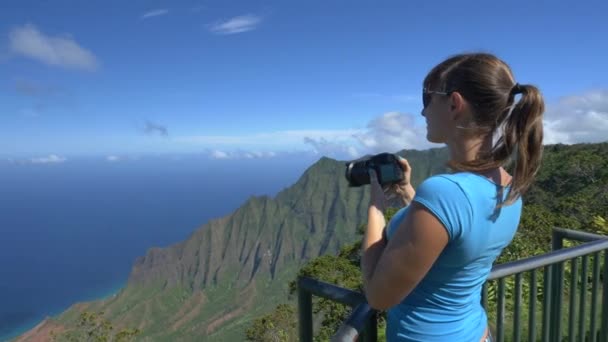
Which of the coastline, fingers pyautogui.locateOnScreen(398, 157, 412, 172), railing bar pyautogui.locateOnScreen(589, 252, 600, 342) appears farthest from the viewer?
the coastline

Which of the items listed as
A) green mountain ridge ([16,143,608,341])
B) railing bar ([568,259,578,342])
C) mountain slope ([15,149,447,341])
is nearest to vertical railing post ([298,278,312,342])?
railing bar ([568,259,578,342])

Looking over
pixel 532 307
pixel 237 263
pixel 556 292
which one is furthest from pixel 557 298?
pixel 237 263

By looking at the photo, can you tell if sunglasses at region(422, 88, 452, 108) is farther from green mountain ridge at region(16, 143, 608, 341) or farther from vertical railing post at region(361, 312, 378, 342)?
green mountain ridge at region(16, 143, 608, 341)

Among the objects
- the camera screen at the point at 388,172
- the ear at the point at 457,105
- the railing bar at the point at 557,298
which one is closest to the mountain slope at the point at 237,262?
the railing bar at the point at 557,298

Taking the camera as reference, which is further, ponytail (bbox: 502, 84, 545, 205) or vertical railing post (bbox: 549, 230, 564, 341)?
vertical railing post (bbox: 549, 230, 564, 341)

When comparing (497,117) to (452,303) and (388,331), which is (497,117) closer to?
(452,303)

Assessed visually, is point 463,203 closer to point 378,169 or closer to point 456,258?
point 456,258
